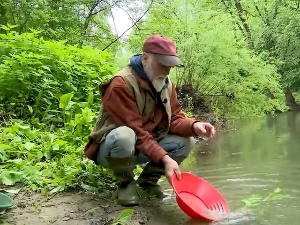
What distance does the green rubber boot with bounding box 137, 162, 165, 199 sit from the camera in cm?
289

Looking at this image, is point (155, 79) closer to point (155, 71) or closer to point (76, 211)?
point (155, 71)

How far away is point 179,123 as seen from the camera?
2.82m

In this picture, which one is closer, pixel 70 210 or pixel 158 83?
pixel 70 210

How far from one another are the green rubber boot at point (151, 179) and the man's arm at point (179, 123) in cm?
29

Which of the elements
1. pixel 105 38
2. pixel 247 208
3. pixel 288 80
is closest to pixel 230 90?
pixel 105 38

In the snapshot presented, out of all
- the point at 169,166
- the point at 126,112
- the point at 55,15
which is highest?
the point at 55,15

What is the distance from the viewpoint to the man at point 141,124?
248 centimetres

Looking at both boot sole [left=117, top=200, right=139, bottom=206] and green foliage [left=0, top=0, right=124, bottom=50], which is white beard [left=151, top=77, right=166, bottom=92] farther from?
green foliage [left=0, top=0, right=124, bottom=50]

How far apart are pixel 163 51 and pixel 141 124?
47cm

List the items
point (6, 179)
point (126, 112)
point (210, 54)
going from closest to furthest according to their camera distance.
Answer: point (126, 112) < point (6, 179) < point (210, 54)

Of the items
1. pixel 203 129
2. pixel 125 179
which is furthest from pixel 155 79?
pixel 125 179

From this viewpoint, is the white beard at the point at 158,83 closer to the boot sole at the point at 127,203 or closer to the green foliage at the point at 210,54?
the boot sole at the point at 127,203

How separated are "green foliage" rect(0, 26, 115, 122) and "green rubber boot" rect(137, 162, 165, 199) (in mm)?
1478

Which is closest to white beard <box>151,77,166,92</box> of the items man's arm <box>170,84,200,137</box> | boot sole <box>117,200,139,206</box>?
man's arm <box>170,84,200,137</box>
